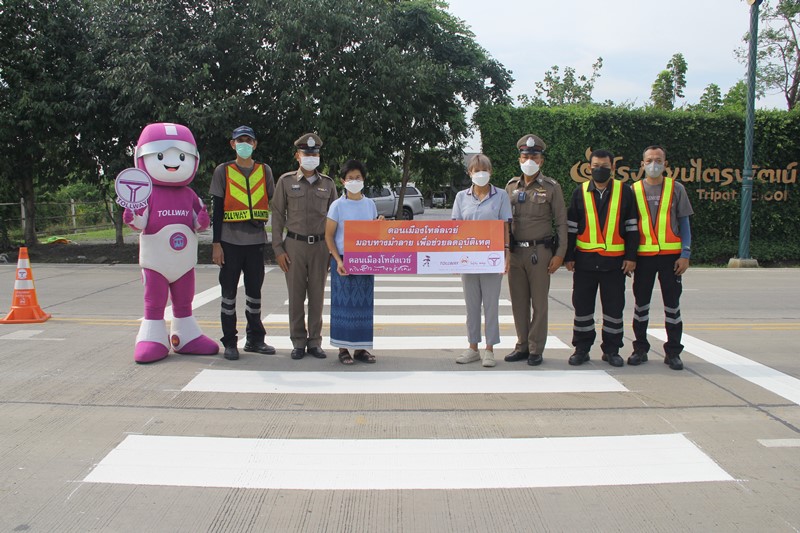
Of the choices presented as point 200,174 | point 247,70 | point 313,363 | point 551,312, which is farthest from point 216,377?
point 247,70

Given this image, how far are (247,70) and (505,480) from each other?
571 inches

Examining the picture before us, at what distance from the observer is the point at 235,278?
645 cm

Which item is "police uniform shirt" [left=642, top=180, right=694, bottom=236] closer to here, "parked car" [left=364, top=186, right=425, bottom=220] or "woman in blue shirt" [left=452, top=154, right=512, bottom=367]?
"woman in blue shirt" [left=452, top=154, right=512, bottom=367]

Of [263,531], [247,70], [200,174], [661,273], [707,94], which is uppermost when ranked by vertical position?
[707,94]

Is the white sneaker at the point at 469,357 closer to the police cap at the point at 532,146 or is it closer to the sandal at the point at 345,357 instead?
Answer: the sandal at the point at 345,357

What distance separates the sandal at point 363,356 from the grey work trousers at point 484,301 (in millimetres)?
977

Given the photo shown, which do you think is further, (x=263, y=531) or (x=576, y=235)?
(x=576, y=235)

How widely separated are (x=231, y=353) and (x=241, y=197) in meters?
1.50

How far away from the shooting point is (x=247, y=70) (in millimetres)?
16359

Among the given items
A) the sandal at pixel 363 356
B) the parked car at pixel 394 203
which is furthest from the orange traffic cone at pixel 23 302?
the parked car at pixel 394 203

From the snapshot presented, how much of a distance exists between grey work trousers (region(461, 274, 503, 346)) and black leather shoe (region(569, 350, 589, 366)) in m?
0.74

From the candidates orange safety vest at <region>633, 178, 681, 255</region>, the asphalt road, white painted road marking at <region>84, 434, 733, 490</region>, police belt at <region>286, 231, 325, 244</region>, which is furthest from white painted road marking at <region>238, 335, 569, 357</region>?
white painted road marking at <region>84, 434, 733, 490</region>

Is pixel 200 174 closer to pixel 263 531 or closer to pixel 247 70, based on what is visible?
pixel 247 70

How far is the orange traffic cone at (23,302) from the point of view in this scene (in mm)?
8188
